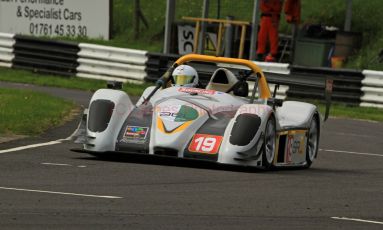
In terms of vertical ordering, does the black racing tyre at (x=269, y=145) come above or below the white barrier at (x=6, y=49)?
above

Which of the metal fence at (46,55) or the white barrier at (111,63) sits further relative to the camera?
the metal fence at (46,55)

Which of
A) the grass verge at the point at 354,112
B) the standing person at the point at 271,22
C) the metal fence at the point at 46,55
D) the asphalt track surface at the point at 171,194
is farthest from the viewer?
the metal fence at the point at 46,55

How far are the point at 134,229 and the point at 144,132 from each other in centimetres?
463

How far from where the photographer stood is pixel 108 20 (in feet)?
96.7

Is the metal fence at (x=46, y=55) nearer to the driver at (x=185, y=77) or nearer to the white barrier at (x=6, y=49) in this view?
the white barrier at (x=6, y=49)

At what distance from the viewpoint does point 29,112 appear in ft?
56.5

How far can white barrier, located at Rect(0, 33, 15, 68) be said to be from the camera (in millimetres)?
26812

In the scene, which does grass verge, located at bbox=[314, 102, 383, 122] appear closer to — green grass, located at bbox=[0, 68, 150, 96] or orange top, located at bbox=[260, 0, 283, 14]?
orange top, located at bbox=[260, 0, 283, 14]

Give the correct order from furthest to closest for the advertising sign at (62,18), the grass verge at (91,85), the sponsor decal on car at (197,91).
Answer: the advertising sign at (62,18)
the grass verge at (91,85)
the sponsor decal on car at (197,91)

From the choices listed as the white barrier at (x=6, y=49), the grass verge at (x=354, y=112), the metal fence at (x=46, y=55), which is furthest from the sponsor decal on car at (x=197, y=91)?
the white barrier at (x=6, y=49)

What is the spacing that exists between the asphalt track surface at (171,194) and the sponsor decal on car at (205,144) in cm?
21

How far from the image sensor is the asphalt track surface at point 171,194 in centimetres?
791

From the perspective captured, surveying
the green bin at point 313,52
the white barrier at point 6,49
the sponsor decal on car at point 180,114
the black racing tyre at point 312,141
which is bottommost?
the white barrier at point 6,49

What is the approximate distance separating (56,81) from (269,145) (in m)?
13.8
